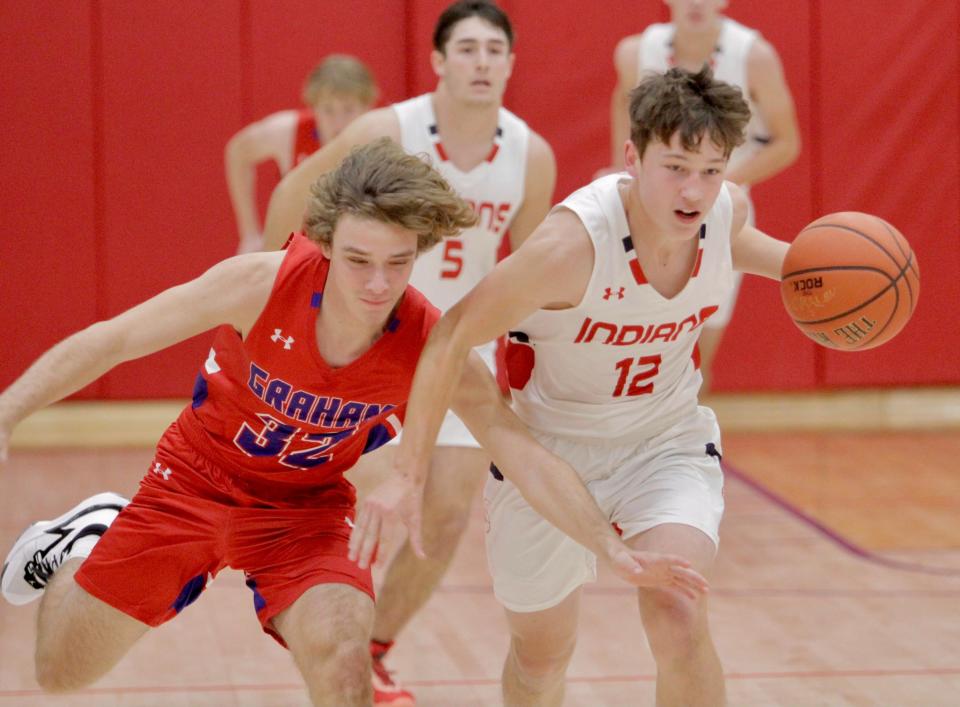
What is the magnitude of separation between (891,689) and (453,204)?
246cm

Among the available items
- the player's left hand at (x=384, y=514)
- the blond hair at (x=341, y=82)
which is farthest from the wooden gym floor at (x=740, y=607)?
the blond hair at (x=341, y=82)

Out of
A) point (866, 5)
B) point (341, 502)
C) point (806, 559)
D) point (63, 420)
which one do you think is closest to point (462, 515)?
point (341, 502)

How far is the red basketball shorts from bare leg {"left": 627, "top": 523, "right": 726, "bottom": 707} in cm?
75

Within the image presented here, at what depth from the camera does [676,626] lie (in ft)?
11.4

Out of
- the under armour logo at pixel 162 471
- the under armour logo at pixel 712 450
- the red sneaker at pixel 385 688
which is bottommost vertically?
the red sneaker at pixel 385 688

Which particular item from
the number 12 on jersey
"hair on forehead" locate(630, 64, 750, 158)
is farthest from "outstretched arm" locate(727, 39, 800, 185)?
"hair on forehead" locate(630, 64, 750, 158)

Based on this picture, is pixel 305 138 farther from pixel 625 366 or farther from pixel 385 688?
pixel 625 366

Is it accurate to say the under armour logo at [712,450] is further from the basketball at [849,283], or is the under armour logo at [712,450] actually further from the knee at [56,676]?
the knee at [56,676]

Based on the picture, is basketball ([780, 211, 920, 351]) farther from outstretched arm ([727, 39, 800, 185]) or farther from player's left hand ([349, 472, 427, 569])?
outstretched arm ([727, 39, 800, 185])

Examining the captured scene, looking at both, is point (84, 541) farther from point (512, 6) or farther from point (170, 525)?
point (512, 6)

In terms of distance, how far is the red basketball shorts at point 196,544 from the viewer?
3.75 m

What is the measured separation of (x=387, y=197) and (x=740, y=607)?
3078 millimetres

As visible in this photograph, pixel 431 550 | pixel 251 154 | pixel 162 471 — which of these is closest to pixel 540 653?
pixel 431 550

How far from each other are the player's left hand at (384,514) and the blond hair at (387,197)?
0.59m
